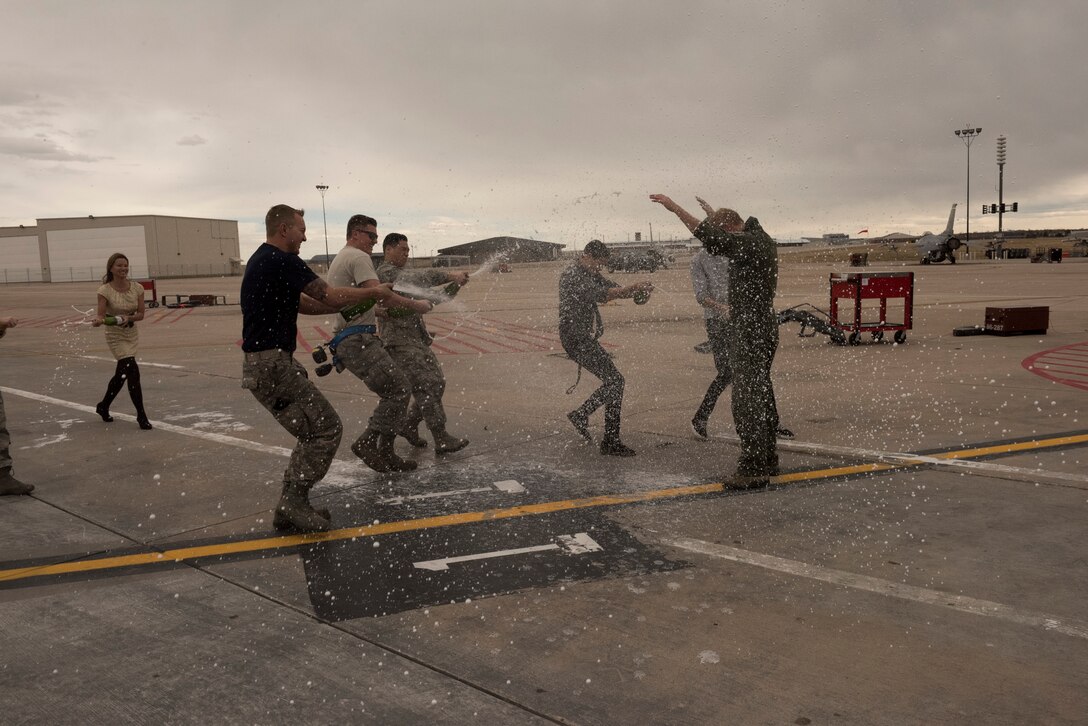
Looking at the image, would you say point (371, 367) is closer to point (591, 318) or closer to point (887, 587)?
point (591, 318)

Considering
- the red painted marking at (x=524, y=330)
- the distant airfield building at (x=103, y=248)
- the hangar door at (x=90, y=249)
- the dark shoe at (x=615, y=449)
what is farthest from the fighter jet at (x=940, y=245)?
the hangar door at (x=90, y=249)

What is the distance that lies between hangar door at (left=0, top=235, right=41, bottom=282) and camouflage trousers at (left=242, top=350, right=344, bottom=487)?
11964 centimetres

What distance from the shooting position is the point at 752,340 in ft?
19.2

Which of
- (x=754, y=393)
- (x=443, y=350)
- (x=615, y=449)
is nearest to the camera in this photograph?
(x=754, y=393)

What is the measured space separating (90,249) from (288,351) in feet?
379

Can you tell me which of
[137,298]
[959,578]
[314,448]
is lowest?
[959,578]

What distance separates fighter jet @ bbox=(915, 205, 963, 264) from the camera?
198 ft

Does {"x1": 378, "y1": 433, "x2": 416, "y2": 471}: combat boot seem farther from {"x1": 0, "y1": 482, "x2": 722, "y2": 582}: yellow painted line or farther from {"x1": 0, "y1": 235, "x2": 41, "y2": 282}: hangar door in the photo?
{"x1": 0, "y1": 235, "x2": 41, "y2": 282}: hangar door

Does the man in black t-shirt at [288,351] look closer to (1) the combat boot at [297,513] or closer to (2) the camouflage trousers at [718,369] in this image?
(1) the combat boot at [297,513]

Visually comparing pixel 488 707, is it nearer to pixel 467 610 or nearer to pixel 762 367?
pixel 467 610

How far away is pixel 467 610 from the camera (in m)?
3.79

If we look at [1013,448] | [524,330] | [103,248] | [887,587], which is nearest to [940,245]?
[524,330]

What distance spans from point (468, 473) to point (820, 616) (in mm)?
3331

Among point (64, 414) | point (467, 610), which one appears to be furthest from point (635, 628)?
point (64, 414)
